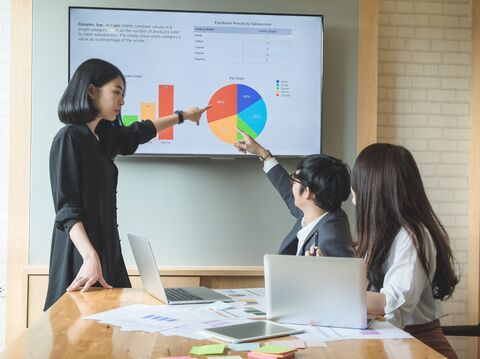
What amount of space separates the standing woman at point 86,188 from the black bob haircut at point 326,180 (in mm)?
822

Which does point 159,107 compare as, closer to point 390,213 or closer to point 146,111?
point 146,111

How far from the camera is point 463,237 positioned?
4.18 meters

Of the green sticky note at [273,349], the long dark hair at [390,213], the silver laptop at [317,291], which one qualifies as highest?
the long dark hair at [390,213]

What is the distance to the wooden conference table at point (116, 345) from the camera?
61.4 inches

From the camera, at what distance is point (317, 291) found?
1868mm

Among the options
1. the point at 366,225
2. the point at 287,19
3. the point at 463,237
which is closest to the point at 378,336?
the point at 366,225

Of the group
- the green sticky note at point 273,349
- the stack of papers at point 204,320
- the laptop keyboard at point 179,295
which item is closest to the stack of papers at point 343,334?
the stack of papers at point 204,320

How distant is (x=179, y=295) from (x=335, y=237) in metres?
0.69

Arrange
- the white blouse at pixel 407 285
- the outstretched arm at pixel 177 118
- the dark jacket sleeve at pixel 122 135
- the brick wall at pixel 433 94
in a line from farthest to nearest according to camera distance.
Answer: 1. the brick wall at pixel 433 94
2. the outstretched arm at pixel 177 118
3. the dark jacket sleeve at pixel 122 135
4. the white blouse at pixel 407 285

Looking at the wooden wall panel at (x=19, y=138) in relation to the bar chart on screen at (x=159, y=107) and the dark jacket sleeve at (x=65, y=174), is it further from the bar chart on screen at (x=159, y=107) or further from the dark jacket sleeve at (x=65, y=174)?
the dark jacket sleeve at (x=65, y=174)

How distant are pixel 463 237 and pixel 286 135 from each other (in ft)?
4.41

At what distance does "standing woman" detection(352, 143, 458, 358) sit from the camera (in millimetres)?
2168

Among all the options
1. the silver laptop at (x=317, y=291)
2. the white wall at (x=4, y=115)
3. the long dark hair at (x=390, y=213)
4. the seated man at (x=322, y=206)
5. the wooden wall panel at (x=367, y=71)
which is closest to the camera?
the silver laptop at (x=317, y=291)

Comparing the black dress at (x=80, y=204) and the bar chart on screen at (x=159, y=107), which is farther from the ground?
the bar chart on screen at (x=159, y=107)
